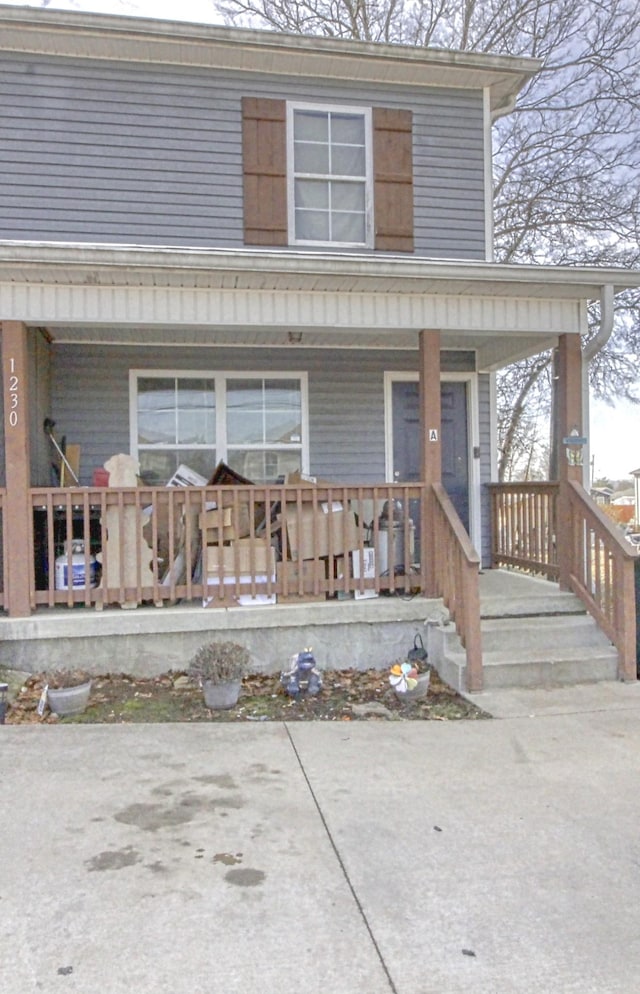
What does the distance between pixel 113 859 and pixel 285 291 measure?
409 cm

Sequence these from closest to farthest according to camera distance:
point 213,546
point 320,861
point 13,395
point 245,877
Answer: point 245,877, point 320,861, point 13,395, point 213,546

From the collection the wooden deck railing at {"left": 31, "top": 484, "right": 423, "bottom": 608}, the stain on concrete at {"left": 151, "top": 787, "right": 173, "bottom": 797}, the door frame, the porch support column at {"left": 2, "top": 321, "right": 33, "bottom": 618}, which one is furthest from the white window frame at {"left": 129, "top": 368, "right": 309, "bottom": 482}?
the stain on concrete at {"left": 151, "top": 787, "right": 173, "bottom": 797}

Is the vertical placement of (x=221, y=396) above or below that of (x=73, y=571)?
above

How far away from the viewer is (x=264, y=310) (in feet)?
18.6

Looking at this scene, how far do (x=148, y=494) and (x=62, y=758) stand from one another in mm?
2187

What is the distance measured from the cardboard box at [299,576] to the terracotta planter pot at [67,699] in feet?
5.48

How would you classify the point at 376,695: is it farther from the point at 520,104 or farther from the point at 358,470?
the point at 520,104

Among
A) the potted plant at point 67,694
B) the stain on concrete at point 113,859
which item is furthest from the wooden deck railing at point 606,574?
the stain on concrete at point 113,859

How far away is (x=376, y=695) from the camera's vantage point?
5.38 metres

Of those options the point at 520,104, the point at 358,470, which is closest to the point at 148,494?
the point at 358,470

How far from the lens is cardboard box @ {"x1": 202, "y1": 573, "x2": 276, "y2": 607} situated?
579 centimetres

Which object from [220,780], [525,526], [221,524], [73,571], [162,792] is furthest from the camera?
[525,526]

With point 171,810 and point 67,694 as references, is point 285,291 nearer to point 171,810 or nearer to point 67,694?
point 67,694

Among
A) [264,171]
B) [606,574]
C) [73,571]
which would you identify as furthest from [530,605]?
[264,171]
